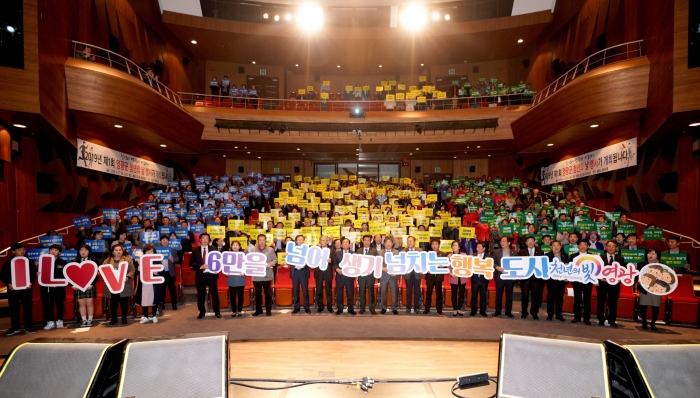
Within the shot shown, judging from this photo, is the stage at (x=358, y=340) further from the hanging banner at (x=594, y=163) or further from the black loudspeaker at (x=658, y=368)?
the hanging banner at (x=594, y=163)

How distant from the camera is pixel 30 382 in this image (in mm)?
2145

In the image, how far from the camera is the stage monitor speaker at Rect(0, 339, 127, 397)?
214 centimetres

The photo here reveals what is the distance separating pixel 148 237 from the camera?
7.80 m

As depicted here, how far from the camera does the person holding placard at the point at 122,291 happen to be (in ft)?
20.1

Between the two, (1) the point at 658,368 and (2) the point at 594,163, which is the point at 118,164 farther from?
(2) the point at 594,163

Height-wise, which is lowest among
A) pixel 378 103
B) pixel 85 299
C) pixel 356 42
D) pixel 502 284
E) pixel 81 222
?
pixel 85 299

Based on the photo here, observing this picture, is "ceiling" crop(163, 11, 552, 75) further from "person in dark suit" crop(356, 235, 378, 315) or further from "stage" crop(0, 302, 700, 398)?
"stage" crop(0, 302, 700, 398)

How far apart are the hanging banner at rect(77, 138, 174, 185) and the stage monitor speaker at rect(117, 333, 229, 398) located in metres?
10.1

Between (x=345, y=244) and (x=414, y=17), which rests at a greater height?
(x=414, y=17)

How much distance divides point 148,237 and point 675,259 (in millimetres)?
9851

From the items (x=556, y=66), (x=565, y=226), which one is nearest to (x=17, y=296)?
(x=565, y=226)

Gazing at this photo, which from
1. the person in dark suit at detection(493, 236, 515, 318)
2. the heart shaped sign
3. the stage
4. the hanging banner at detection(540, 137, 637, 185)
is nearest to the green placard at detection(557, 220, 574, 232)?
the stage

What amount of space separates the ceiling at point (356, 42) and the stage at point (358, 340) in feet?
44.8

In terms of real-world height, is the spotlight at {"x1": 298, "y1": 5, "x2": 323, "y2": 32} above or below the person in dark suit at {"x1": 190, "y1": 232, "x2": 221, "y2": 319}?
above
